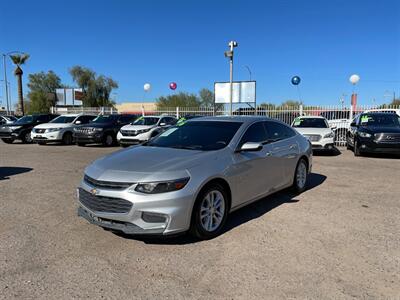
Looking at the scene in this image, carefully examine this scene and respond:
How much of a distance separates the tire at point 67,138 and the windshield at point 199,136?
13277 mm

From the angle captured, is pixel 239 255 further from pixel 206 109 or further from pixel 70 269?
pixel 206 109

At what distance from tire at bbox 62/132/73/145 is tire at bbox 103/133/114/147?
2139 mm

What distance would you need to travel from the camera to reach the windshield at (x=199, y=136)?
16.0ft

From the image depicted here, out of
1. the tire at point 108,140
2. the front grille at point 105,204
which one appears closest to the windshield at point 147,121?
the tire at point 108,140

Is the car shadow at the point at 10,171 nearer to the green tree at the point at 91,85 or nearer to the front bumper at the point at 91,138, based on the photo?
the front bumper at the point at 91,138

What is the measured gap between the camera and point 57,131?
56.1 ft

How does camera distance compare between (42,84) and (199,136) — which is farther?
(42,84)

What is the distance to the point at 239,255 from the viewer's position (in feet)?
12.8

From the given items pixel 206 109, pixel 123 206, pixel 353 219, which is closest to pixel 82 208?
pixel 123 206

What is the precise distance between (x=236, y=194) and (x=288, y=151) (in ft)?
6.38

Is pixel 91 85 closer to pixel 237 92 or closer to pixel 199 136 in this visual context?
pixel 237 92

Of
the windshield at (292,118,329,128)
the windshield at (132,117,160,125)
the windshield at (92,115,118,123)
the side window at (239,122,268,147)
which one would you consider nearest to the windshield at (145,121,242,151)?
the side window at (239,122,268,147)

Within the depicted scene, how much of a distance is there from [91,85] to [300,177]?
62209mm

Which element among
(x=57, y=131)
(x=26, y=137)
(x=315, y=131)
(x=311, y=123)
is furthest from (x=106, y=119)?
(x=315, y=131)
